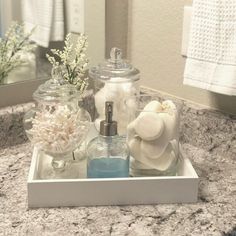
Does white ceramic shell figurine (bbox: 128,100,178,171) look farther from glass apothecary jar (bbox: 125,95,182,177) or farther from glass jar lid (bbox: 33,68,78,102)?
glass jar lid (bbox: 33,68,78,102)

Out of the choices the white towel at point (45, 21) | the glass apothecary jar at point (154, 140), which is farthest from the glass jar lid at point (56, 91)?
the white towel at point (45, 21)

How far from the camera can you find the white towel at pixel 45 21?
120 cm

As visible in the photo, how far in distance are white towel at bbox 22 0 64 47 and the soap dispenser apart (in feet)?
1.54

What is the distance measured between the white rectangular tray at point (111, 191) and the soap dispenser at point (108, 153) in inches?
1.1

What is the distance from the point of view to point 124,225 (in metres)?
0.75

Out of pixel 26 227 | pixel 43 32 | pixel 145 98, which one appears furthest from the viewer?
pixel 43 32

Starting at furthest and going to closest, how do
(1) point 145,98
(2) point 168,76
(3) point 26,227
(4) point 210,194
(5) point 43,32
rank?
(5) point 43,32 < (2) point 168,76 < (1) point 145,98 < (4) point 210,194 < (3) point 26,227

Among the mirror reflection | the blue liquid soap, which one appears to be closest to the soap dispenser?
the blue liquid soap

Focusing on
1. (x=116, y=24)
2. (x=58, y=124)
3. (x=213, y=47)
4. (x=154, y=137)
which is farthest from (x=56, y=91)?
(x=116, y=24)

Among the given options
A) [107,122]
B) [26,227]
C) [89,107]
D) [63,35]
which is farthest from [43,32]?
[26,227]

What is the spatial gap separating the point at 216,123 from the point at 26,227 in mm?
472

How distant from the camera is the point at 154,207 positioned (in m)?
0.81

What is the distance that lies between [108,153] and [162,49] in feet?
1.28

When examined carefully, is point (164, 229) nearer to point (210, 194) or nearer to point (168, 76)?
point (210, 194)
